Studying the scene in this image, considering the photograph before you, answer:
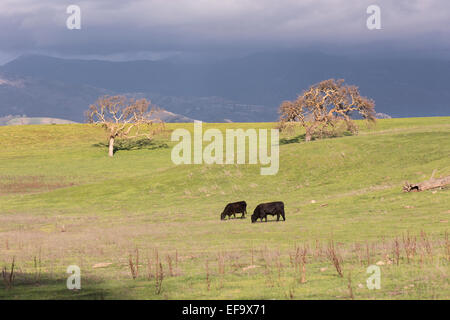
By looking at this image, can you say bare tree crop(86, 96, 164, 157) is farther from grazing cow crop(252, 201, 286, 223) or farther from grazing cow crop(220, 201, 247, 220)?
grazing cow crop(252, 201, 286, 223)

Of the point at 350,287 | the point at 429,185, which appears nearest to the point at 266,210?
the point at 429,185

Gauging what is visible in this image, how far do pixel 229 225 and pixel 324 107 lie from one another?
5943 cm

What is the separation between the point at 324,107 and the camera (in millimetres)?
95375

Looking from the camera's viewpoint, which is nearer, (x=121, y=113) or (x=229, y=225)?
(x=229, y=225)

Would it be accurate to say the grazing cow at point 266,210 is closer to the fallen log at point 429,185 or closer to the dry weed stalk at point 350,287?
the fallen log at point 429,185

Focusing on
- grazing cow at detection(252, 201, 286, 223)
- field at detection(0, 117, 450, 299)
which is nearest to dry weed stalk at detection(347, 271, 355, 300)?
field at detection(0, 117, 450, 299)

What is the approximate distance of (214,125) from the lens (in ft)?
459

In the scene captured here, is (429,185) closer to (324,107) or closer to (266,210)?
(266,210)

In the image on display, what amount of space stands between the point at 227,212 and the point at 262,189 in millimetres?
20166

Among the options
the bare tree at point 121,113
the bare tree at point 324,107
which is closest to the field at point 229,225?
the bare tree at point 121,113

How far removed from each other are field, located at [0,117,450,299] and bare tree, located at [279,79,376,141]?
423 inches

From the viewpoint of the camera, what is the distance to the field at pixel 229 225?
703 inches

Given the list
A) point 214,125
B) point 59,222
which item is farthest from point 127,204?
point 214,125

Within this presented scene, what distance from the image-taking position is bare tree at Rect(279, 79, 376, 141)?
93.5 meters
